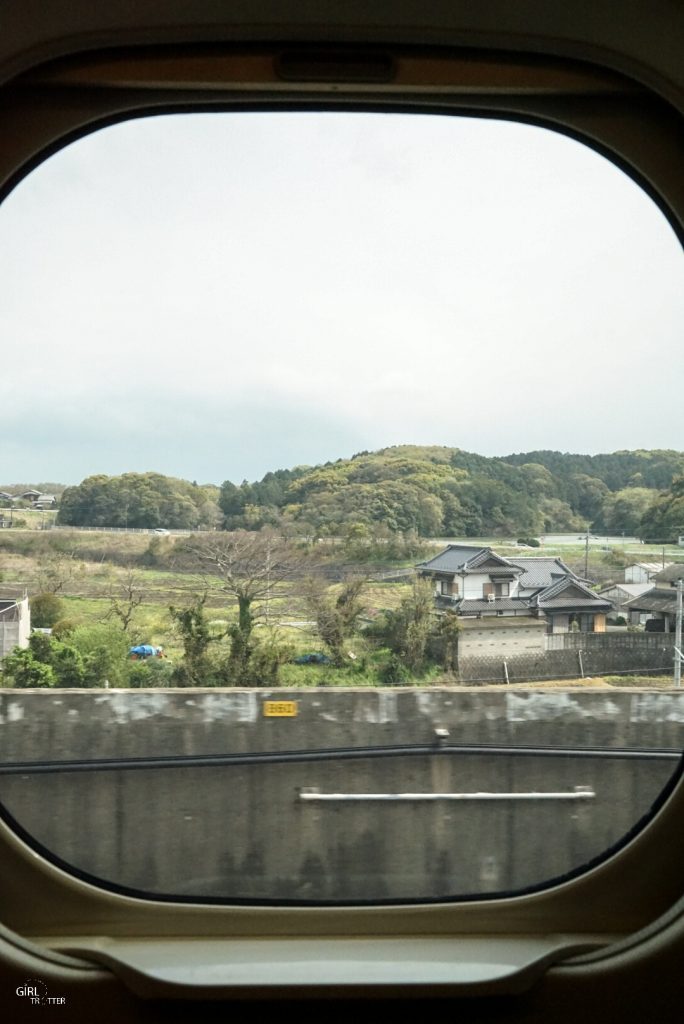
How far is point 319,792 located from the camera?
6.30 feet

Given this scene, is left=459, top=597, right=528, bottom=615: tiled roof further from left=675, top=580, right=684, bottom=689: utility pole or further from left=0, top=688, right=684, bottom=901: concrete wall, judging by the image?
left=675, top=580, right=684, bottom=689: utility pole

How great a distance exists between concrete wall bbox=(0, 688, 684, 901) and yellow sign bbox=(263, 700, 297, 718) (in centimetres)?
1

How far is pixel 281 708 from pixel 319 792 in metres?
0.24

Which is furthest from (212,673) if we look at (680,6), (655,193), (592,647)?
(680,6)

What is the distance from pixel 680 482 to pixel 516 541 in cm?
46

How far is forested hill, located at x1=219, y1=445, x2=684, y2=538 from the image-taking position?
1.96 metres

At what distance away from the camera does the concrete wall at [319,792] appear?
188 centimetres

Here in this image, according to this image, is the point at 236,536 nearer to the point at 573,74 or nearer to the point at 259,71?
the point at 259,71

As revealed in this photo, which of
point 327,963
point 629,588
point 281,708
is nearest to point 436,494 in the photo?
point 629,588

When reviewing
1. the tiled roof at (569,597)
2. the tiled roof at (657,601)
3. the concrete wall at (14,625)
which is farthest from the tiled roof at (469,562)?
the concrete wall at (14,625)

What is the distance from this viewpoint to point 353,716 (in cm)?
193

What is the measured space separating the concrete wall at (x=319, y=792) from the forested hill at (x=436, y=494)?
0.45 metres

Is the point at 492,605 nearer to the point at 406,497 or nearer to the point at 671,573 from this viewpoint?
the point at 406,497

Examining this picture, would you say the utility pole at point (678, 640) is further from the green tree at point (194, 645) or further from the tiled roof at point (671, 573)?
the green tree at point (194, 645)
